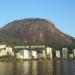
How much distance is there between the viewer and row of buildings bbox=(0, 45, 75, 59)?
134 m

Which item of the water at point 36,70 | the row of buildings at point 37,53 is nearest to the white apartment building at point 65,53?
the row of buildings at point 37,53

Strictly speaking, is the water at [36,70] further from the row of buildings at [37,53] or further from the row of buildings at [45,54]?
the row of buildings at [45,54]

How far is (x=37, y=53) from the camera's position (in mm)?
144625

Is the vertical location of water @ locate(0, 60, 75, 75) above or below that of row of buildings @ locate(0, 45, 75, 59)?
below

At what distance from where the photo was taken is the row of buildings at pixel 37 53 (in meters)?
134

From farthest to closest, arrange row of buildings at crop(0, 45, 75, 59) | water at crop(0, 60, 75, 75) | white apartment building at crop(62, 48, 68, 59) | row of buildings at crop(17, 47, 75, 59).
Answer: white apartment building at crop(62, 48, 68, 59), row of buildings at crop(17, 47, 75, 59), row of buildings at crop(0, 45, 75, 59), water at crop(0, 60, 75, 75)

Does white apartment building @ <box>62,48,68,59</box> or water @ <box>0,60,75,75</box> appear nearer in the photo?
water @ <box>0,60,75,75</box>

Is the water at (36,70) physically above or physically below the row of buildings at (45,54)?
below

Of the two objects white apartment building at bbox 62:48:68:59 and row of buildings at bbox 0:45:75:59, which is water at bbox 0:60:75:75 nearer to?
row of buildings at bbox 0:45:75:59

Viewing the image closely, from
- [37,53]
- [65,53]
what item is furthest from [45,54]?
[65,53]

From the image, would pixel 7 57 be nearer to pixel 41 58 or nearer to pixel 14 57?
pixel 14 57

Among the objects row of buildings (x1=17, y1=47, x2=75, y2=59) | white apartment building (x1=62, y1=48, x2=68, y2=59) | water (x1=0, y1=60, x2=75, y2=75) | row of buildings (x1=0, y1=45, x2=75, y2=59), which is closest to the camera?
water (x1=0, y1=60, x2=75, y2=75)

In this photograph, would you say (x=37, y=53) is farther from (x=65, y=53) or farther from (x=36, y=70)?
(x=36, y=70)

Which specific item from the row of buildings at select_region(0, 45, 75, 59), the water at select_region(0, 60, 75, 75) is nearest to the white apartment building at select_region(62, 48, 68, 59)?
the row of buildings at select_region(0, 45, 75, 59)
